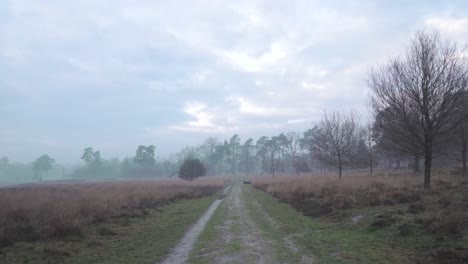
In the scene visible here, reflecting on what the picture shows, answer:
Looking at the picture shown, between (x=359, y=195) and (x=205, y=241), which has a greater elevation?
(x=359, y=195)

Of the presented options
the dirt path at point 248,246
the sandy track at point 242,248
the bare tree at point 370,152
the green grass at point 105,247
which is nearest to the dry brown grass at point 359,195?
the dirt path at point 248,246

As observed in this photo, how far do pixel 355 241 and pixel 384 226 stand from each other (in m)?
1.91

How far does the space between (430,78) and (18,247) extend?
794 inches

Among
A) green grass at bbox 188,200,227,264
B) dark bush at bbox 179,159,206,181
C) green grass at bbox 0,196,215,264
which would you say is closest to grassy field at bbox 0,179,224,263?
green grass at bbox 0,196,215,264

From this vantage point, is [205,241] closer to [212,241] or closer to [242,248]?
[212,241]

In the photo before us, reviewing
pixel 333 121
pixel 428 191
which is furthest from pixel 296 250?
pixel 333 121

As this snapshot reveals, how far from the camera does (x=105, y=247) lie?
Result: 34.8 ft

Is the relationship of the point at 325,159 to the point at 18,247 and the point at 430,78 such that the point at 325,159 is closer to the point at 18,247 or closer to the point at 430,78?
the point at 430,78

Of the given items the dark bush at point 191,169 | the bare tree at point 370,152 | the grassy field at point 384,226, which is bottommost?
the dark bush at point 191,169

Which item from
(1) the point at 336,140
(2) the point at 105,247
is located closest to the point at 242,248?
(2) the point at 105,247

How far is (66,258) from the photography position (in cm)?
915

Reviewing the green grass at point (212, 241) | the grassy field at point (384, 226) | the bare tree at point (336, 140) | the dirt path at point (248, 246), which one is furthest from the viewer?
the bare tree at point (336, 140)

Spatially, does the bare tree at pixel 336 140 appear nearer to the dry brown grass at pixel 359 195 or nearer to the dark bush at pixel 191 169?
the dry brown grass at pixel 359 195

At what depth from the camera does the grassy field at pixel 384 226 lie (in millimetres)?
8117
